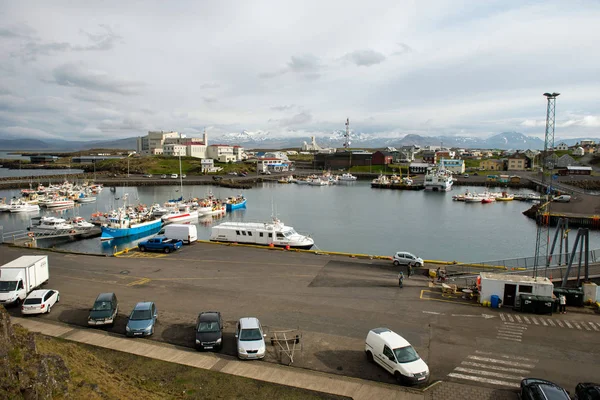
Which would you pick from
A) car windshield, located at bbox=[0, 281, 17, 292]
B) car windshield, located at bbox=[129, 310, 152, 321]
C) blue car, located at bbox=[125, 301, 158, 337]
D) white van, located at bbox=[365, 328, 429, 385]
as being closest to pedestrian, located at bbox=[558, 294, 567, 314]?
white van, located at bbox=[365, 328, 429, 385]

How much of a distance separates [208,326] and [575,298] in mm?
13114

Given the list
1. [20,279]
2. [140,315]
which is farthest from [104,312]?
[20,279]

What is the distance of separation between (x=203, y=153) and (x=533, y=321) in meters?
116

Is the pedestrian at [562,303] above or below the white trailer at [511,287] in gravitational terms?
below

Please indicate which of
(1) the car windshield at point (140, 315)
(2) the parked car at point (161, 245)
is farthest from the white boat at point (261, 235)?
(1) the car windshield at point (140, 315)

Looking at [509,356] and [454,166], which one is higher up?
[454,166]

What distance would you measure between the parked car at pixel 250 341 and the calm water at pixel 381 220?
21456 millimetres

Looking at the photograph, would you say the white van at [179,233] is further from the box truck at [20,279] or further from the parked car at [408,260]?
the parked car at [408,260]

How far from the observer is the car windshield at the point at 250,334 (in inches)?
414

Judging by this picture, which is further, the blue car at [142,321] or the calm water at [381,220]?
the calm water at [381,220]

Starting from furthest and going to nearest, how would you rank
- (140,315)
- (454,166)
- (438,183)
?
(454,166) < (438,183) < (140,315)

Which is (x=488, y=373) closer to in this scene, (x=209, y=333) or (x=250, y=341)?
(x=250, y=341)

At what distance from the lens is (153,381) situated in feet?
29.4

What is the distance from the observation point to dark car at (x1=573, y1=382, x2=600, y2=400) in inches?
324
